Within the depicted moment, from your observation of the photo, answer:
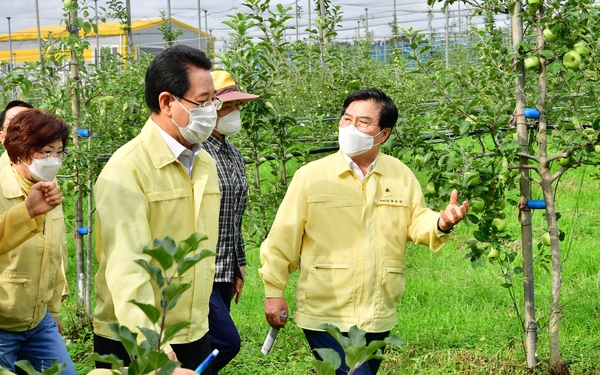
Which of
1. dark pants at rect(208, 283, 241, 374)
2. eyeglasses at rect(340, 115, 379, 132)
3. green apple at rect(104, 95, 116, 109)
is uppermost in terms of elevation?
green apple at rect(104, 95, 116, 109)

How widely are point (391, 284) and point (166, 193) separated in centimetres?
103

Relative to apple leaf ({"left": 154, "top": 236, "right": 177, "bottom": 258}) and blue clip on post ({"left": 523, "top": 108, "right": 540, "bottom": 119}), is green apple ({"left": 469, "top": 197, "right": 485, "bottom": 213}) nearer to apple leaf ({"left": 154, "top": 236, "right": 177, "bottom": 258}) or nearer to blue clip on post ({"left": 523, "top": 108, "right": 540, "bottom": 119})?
blue clip on post ({"left": 523, "top": 108, "right": 540, "bottom": 119})

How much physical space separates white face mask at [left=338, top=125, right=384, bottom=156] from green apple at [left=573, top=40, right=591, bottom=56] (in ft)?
3.40

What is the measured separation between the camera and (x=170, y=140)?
238cm

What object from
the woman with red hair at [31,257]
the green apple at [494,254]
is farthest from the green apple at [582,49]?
the woman with red hair at [31,257]

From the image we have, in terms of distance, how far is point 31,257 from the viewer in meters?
2.85

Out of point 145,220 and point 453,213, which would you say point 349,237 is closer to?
point 453,213

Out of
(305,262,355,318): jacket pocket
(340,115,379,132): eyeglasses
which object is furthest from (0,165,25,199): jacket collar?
(340,115,379,132): eyeglasses

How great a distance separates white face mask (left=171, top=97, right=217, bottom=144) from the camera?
2.36 metres

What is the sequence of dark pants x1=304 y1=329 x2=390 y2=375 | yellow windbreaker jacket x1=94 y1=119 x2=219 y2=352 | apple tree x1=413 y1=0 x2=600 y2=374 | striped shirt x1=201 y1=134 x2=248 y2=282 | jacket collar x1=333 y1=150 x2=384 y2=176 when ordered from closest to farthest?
yellow windbreaker jacket x1=94 y1=119 x2=219 y2=352
dark pants x1=304 y1=329 x2=390 y2=375
jacket collar x1=333 y1=150 x2=384 y2=176
striped shirt x1=201 y1=134 x2=248 y2=282
apple tree x1=413 y1=0 x2=600 y2=374

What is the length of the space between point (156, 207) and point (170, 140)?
22 cm

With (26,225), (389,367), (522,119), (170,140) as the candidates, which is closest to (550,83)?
(522,119)

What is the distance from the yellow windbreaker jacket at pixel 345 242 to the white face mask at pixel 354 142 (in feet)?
0.15

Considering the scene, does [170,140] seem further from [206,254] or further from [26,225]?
[206,254]
